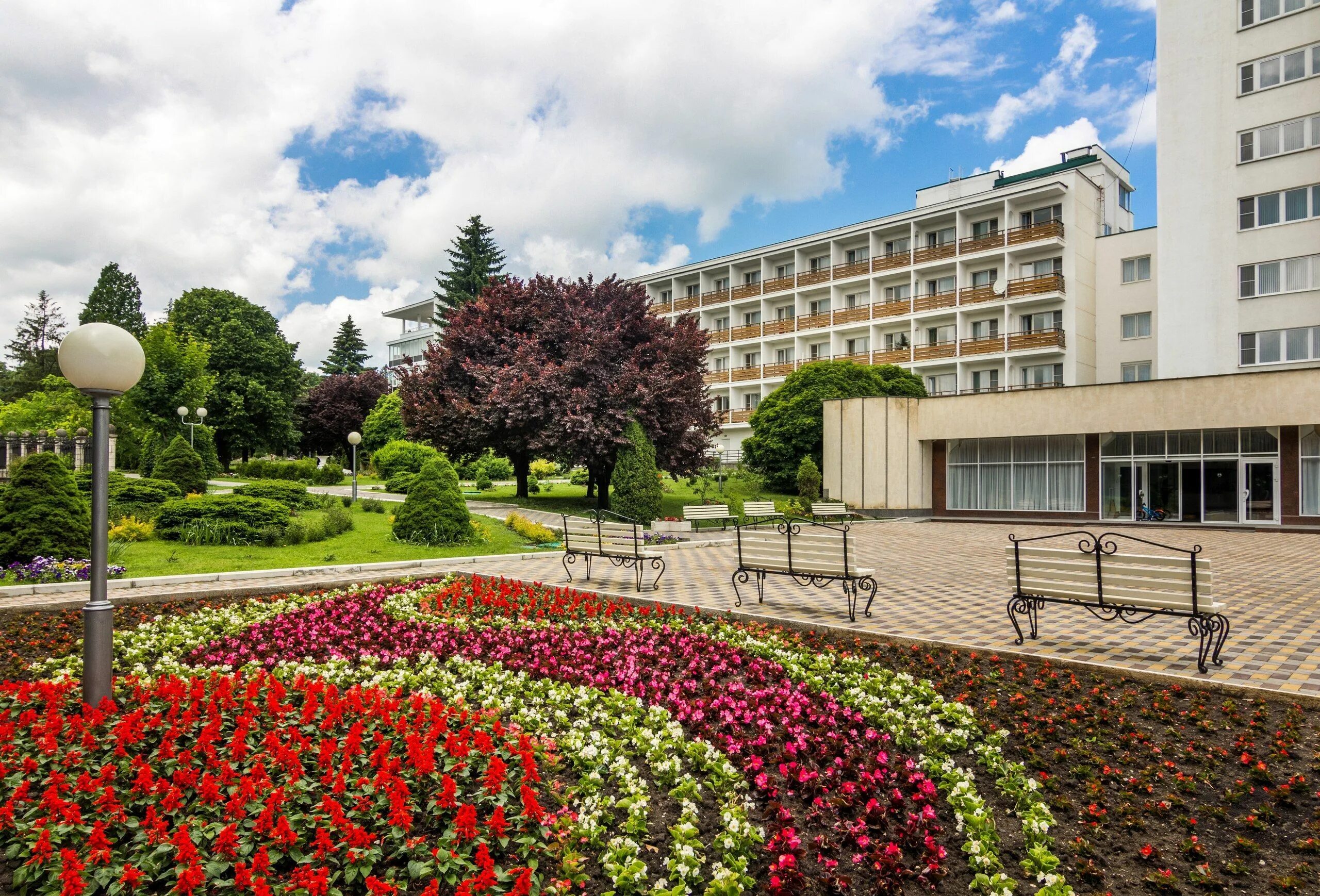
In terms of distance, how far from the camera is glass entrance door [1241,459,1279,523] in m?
23.9

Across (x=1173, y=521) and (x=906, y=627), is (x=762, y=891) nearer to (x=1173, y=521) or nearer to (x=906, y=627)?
(x=906, y=627)

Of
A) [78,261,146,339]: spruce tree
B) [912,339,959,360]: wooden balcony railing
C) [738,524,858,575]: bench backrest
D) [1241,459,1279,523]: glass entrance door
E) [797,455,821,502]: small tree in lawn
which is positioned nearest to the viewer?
[738,524,858,575]: bench backrest

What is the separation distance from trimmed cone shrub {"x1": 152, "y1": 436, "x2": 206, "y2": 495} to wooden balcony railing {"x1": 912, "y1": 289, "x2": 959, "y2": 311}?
118ft

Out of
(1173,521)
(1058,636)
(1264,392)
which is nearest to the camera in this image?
(1058,636)

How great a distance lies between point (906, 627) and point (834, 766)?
357cm

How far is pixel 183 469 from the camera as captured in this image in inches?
933

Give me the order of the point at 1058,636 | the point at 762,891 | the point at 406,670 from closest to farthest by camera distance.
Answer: the point at 762,891 < the point at 406,670 < the point at 1058,636

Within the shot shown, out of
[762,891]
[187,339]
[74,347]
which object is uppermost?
[187,339]

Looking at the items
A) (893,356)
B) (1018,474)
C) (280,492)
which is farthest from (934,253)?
(280,492)

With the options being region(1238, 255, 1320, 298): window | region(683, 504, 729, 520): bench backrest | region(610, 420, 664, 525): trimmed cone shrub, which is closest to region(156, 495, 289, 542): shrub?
region(610, 420, 664, 525): trimmed cone shrub

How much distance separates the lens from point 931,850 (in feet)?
12.7

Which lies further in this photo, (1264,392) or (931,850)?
(1264,392)

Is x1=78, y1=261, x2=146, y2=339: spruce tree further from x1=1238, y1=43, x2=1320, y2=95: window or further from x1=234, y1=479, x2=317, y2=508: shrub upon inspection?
x1=1238, y1=43, x2=1320, y2=95: window

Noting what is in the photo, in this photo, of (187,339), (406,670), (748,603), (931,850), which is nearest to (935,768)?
(931,850)
